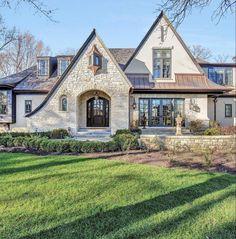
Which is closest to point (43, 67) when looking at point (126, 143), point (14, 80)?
point (14, 80)

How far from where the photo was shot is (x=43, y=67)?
23.0 metres

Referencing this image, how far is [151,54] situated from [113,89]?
482 cm

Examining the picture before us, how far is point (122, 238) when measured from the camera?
4.70 m

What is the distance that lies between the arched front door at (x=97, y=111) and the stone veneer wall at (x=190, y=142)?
8.98 meters

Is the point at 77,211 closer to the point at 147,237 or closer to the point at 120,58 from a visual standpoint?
the point at 147,237

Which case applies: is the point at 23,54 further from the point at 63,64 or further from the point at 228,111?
the point at 228,111

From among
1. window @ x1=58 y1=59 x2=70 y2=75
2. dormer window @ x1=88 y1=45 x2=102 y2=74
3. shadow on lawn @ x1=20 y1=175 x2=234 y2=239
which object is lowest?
shadow on lawn @ x1=20 y1=175 x2=234 y2=239

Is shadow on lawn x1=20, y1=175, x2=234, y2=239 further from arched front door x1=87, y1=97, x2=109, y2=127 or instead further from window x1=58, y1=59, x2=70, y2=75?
window x1=58, y1=59, x2=70, y2=75

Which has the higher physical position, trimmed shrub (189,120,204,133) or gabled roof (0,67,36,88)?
gabled roof (0,67,36,88)

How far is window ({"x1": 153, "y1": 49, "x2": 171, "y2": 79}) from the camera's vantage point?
2094 cm

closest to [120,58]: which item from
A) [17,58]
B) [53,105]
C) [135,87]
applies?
[135,87]

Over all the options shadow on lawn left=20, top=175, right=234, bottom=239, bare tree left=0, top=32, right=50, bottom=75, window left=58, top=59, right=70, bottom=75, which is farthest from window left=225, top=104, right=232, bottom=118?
bare tree left=0, top=32, right=50, bottom=75


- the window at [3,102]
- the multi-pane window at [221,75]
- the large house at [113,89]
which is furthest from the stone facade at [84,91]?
the multi-pane window at [221,75]

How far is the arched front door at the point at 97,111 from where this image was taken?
21281 mm
